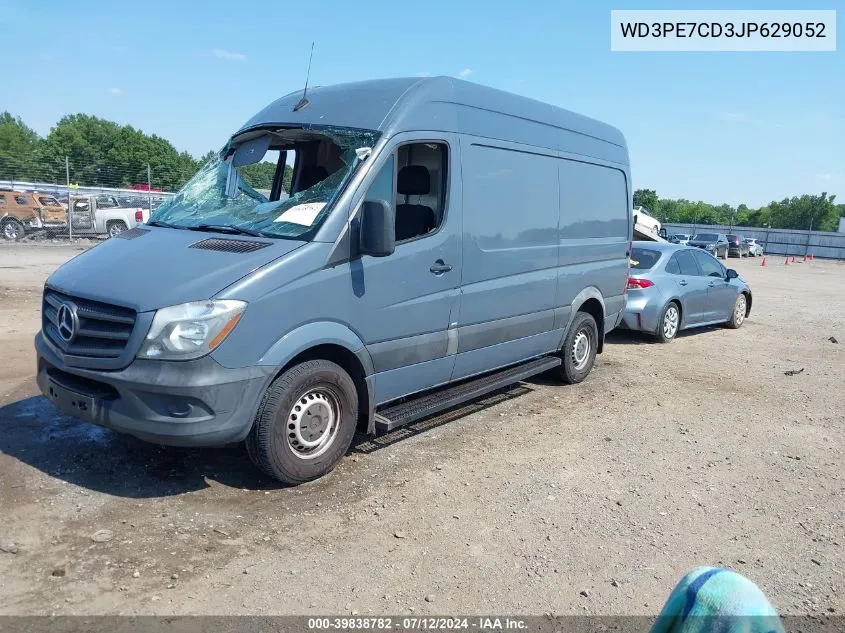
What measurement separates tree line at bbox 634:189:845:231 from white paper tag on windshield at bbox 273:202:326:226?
82.8 m

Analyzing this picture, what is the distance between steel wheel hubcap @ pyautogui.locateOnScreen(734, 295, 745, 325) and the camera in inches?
483

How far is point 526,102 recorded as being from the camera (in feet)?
20.8

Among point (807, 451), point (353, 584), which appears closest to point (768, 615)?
point (353, 584)

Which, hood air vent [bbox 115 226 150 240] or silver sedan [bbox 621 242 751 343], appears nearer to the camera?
hood air vent [bbox 115 226 150 240]

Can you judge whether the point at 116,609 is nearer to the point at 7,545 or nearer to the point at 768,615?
the point at 7,545

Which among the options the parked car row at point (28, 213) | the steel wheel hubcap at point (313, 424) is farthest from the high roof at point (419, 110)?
the parked car row at point (28, 213)

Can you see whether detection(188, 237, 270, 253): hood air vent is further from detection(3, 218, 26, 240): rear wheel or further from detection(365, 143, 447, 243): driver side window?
detection(3, 218, 26, 240): rear wheel

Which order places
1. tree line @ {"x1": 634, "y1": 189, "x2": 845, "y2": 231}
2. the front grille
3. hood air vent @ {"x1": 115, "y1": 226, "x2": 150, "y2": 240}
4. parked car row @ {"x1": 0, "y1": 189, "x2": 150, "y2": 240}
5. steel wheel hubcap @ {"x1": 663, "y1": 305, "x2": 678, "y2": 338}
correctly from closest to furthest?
the front grille, hood air vent @ {"x1": 115, "y1": 226, "x2": 150, "y2": 240}, steel wheel hubcap @ {"x1": 663, "y1": 305, "x2": 678, "y2": 338}, parked car row @ {"x1": 0, "y1": 189, "x2": 150, "y2": 240}, tree line @ {"x1": 634, "y1": 189, "x2": 845, "y2": 231}

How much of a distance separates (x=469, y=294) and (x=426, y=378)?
2.56 ft

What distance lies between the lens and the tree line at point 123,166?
30872 millimetres

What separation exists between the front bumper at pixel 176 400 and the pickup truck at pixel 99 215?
23.2m

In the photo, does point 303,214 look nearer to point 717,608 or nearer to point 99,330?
point 99,330

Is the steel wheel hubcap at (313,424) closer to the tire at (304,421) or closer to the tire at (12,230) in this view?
the tire at (304,421)

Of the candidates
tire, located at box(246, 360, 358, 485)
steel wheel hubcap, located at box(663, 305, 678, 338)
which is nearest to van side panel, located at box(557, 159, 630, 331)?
steel wheel hubcap, located at box(663, 305, 678, 338)
